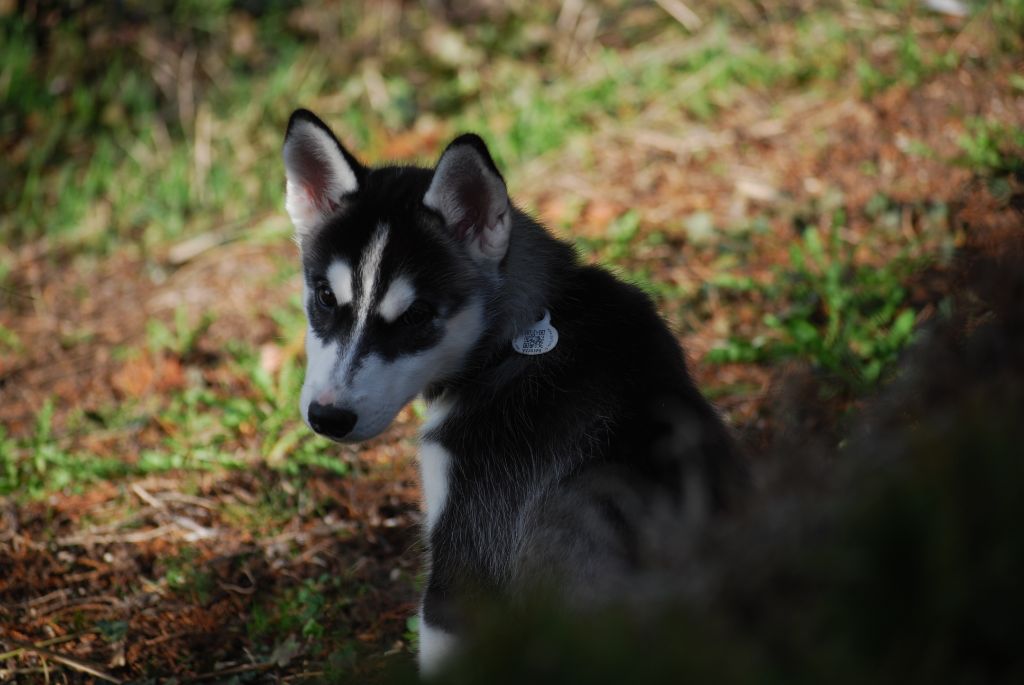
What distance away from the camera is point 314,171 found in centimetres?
346

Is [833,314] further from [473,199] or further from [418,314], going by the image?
[418,314]

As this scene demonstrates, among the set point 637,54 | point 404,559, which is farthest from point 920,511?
point 637,54

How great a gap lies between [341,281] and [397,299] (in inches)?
8.1

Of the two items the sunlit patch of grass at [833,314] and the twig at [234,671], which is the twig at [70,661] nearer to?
the twig at [234,671]

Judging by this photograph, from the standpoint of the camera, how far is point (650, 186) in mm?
5973

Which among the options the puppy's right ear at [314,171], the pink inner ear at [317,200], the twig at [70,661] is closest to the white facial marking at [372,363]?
the puppy's right ear at [314,171]

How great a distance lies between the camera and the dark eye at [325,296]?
3.19m

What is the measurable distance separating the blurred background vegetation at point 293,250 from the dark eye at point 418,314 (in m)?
1.13

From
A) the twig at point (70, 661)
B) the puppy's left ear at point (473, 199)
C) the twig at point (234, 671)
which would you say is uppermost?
the puppy's left ear at point (473, 199)

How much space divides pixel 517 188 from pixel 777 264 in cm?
188

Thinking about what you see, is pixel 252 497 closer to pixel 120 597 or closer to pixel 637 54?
pixel 120 597

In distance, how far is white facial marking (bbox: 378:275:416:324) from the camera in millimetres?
3031

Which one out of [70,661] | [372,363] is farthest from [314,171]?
[70,661]

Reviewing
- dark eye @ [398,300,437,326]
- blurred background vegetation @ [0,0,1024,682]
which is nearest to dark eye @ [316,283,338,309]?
dark eye @ [398,300,437,326]
